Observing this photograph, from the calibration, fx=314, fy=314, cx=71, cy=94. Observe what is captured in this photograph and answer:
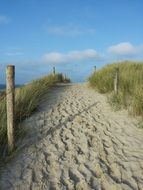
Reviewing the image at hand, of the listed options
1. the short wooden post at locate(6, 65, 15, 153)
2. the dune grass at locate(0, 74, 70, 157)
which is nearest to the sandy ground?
the dune grass at locate(0, 74, 70, 157)

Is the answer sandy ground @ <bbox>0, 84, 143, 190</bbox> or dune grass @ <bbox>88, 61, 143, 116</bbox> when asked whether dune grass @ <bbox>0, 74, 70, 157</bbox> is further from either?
dune grass @ <bbox>88, 61, 143, 116</bbox>

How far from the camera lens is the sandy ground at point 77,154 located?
5.47 m

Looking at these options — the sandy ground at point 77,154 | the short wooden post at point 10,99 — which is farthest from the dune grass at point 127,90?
the short wooden post at point 10,99

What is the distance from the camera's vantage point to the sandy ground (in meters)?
5.47

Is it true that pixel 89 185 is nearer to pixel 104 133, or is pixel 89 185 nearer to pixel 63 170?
pixel 63 170

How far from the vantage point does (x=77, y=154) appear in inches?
257

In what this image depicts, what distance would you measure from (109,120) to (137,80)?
3.91 meters

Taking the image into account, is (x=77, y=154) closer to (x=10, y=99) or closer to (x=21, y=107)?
(x=10, y=99)

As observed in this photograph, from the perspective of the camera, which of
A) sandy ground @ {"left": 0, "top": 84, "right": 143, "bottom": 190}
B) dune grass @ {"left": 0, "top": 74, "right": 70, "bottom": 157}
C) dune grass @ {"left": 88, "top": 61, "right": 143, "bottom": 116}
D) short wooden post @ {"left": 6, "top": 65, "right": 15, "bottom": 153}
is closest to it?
sandy ground @ {"left": 0, "top": 84, "right": 143, "bottom": 190}

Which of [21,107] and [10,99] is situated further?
[21,107]

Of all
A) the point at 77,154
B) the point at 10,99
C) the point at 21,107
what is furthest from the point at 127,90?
the point at 10,99

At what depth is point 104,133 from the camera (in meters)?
7.79

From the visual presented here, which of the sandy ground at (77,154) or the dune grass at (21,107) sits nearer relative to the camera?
the sandy ground at (77,154)

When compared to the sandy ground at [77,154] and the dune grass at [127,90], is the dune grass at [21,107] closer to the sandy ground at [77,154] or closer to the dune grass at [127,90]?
the sandy ground at [77,154]
